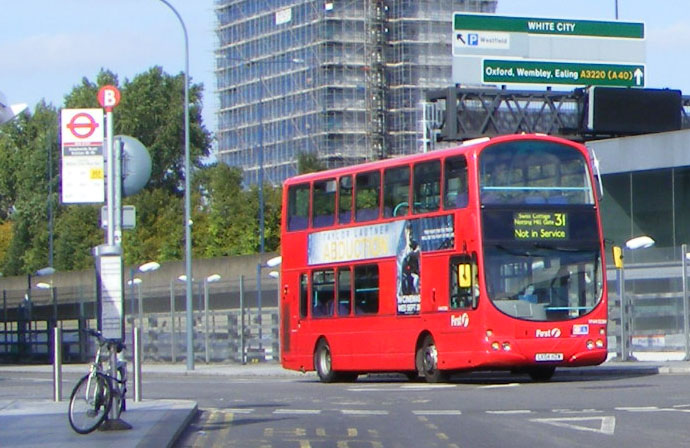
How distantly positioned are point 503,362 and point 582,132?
24885 mm

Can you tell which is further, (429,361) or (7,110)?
(429,361)

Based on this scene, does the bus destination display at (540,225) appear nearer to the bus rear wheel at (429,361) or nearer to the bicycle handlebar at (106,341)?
the bus rear wheel at (429,361)

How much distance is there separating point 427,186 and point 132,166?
353 inches

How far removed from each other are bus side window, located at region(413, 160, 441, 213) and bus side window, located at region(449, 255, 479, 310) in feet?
3.85

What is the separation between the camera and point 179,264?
58.0 metres

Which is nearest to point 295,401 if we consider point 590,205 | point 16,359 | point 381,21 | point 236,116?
point 590,205

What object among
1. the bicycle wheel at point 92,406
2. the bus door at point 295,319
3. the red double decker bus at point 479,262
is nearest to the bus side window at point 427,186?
the red double decker bus at point 479,262

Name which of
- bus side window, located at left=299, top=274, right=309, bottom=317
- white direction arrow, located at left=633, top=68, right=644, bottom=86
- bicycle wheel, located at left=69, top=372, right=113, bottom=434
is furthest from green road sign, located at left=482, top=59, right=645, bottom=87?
bicycle wheel, located at left=69, top=372, right=113, bottom=434

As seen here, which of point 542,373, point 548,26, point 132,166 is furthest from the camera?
point 548,26

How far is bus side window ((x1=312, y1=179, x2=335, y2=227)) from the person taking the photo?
101 feet

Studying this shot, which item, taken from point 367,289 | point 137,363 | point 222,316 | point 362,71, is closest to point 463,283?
point 367,289

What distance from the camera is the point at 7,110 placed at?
13.5 meters

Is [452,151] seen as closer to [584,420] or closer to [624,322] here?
[624,322]

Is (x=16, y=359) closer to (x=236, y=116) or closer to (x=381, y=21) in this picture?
(x=381, y=21)
